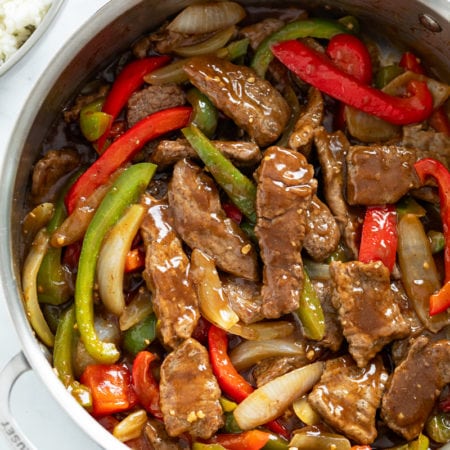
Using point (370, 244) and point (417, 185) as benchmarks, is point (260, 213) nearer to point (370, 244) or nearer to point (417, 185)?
point (370, 244)

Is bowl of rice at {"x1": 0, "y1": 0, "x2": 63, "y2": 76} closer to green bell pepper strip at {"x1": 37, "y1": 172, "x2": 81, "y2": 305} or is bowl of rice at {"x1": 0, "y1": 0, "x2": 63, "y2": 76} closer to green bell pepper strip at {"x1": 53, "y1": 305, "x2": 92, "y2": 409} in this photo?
green bell pepper strip at {"x1": 37, "y1": 172, "x2": 81, "y2": 305}

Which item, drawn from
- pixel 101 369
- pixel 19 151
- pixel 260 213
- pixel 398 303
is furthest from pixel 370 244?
pixel 19 151

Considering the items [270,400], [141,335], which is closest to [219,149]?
[141,335]

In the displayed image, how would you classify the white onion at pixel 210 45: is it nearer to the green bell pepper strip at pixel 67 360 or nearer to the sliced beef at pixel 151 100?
the sliced beef at pixel 151 100

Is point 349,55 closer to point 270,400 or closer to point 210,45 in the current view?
point 210,45

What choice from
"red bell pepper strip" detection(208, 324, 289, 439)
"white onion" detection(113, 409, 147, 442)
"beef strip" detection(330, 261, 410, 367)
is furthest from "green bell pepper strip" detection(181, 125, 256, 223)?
"white onion" detection(113, 409, 147, 442)

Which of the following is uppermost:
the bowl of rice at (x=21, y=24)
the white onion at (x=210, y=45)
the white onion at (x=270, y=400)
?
the bowl of rice at (x=21, y=24)

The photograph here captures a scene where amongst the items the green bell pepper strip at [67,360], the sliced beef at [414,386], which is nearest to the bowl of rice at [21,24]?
the green bell pepper strip at [67,360]
